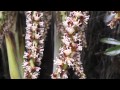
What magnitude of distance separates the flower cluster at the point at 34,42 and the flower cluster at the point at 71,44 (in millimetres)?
130

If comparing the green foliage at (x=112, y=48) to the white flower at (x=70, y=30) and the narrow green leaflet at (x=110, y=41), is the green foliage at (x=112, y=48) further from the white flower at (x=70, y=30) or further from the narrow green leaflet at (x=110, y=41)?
the white flower at (x=70, y=30)

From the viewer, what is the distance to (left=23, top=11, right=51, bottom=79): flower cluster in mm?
1762

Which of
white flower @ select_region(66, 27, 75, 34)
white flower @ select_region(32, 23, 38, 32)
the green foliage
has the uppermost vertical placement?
white flower @ select_region(32, 23, 38, 32)

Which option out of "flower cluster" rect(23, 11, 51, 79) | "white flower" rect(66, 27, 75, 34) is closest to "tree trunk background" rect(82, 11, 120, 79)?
"white flower" rect(66, 27, 75, 34)

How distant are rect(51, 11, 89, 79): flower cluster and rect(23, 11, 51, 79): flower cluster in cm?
13

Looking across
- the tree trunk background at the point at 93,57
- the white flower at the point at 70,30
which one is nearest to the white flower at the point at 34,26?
the tree trunk background at the point at 93,57

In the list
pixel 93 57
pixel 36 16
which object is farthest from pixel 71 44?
pixel 36 16

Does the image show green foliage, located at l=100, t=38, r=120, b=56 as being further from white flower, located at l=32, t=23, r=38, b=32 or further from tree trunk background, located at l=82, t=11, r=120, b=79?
white flower, located at l=32, t=23, r=38, b=32

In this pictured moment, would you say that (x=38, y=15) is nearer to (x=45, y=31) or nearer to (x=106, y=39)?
(x=45, y=31)

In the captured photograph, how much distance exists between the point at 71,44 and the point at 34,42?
0.25m
